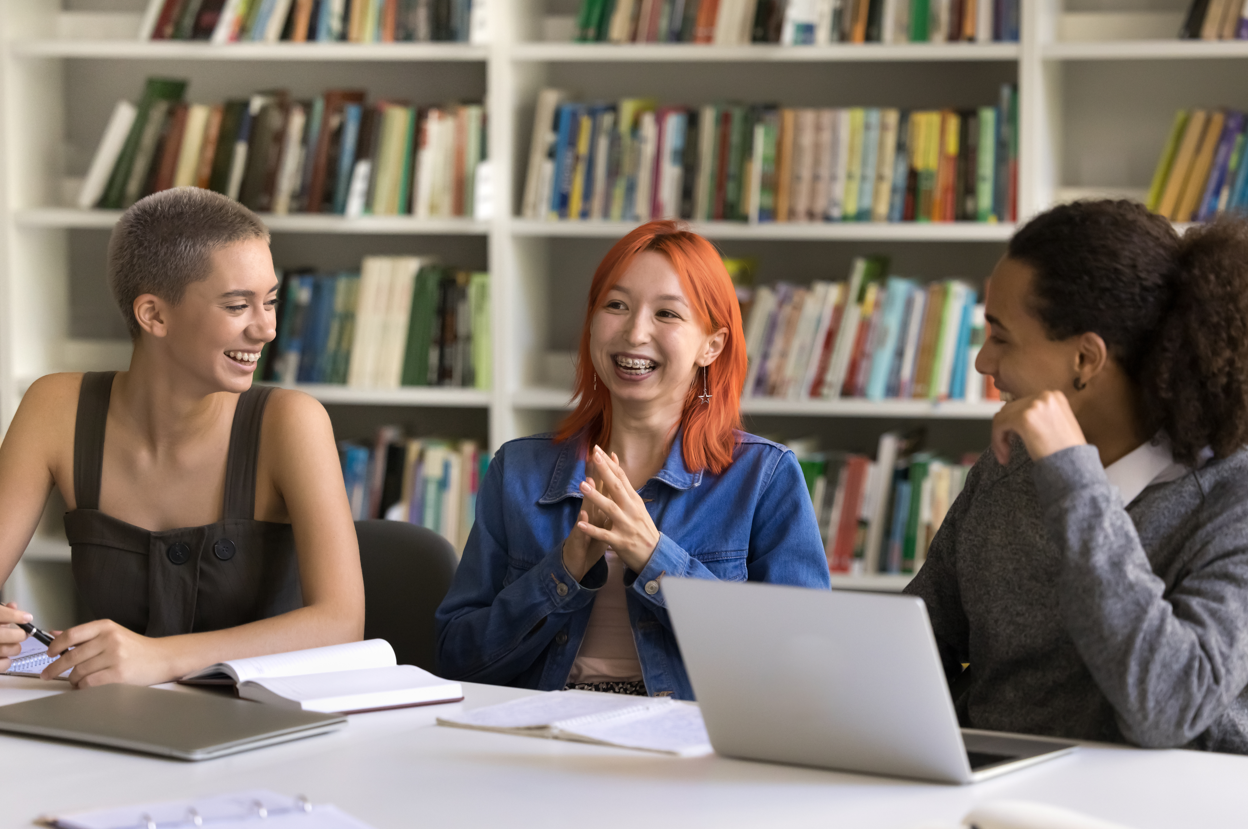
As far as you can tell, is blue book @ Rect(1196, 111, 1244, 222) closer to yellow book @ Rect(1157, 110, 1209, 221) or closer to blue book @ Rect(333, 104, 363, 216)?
yellow book @ Rect(1157, 110, 1209, 221)

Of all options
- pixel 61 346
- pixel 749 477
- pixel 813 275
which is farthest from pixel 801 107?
pixel 61 346

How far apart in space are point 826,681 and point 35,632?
0.90 metres

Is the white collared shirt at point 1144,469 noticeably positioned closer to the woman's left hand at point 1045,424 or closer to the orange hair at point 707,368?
the woman's left hand at point 1045,424

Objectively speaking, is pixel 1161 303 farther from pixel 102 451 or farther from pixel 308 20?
pixel 308 20

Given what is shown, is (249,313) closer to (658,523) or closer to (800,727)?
(658,523)

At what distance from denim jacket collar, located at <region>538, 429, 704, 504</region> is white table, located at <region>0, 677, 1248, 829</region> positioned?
0.61 metres

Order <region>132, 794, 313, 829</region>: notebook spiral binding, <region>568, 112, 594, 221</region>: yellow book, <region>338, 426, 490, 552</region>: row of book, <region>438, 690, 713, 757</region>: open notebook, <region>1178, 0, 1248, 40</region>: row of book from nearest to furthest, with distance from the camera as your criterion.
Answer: <region>132, 794, 313, 829</region>: notebook spiral binding < <region>438, 690, 713, 757</region>: open notebook < <region>1178, 0, 1248, 40</region>: row of book < <region>568, 112, 594, 221</region>: yellow book < <region>338, 426, 490, 552</region>: row of book

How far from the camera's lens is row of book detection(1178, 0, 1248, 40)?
2.79 meters

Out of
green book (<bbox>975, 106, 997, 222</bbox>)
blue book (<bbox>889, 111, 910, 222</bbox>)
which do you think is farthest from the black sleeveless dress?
green book (<bbox>975, 106, 997, 222</bbox>)

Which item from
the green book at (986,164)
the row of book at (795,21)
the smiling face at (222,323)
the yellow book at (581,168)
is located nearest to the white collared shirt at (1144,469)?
the smiling face at (222,323)

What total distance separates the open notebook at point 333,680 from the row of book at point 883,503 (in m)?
1.63

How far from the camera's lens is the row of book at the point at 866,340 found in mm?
2939

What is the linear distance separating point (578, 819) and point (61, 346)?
2814mm

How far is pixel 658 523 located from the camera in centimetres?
182
